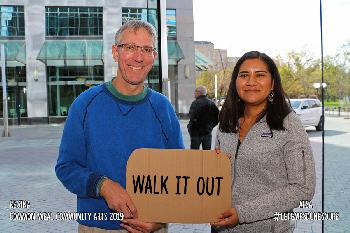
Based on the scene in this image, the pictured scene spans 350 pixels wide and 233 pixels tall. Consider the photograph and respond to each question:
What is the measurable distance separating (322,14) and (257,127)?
1215mm

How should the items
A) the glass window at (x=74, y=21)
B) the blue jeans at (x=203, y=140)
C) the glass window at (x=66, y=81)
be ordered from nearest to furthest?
1. the blue jeans at (x=203, y=140)
2. the glass window at (x=74, y=21)
3. the glass window at (x=66, y=81)

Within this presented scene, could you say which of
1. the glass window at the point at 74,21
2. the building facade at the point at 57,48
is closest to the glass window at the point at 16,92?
the building facade at the point at 57,48

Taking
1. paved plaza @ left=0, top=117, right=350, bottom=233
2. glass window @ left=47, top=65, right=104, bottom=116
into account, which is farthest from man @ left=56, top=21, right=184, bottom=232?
glass window @ left=47, top=65, right=104, bottom=116

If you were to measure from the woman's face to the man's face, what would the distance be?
45cm

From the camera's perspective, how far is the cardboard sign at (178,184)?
5.68 ft

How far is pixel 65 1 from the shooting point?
30188 mm

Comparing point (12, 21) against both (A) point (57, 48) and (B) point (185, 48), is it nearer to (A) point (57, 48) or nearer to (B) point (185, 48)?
(A) point (57, 48)

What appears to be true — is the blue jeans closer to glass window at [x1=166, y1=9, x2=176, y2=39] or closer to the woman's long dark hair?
the woman's long dark hair

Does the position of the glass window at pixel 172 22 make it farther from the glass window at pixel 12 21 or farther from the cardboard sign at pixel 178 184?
the cardboard sign at pixel 178 184

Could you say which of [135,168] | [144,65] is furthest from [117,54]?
[135,168]

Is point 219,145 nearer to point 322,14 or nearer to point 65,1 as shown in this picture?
point 322,14

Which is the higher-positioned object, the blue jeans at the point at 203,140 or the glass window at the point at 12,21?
the glass window at the point at 12,21

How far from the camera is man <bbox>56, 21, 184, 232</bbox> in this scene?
186cm

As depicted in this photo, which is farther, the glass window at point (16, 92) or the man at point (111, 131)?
the glass window at point (16, 92)
